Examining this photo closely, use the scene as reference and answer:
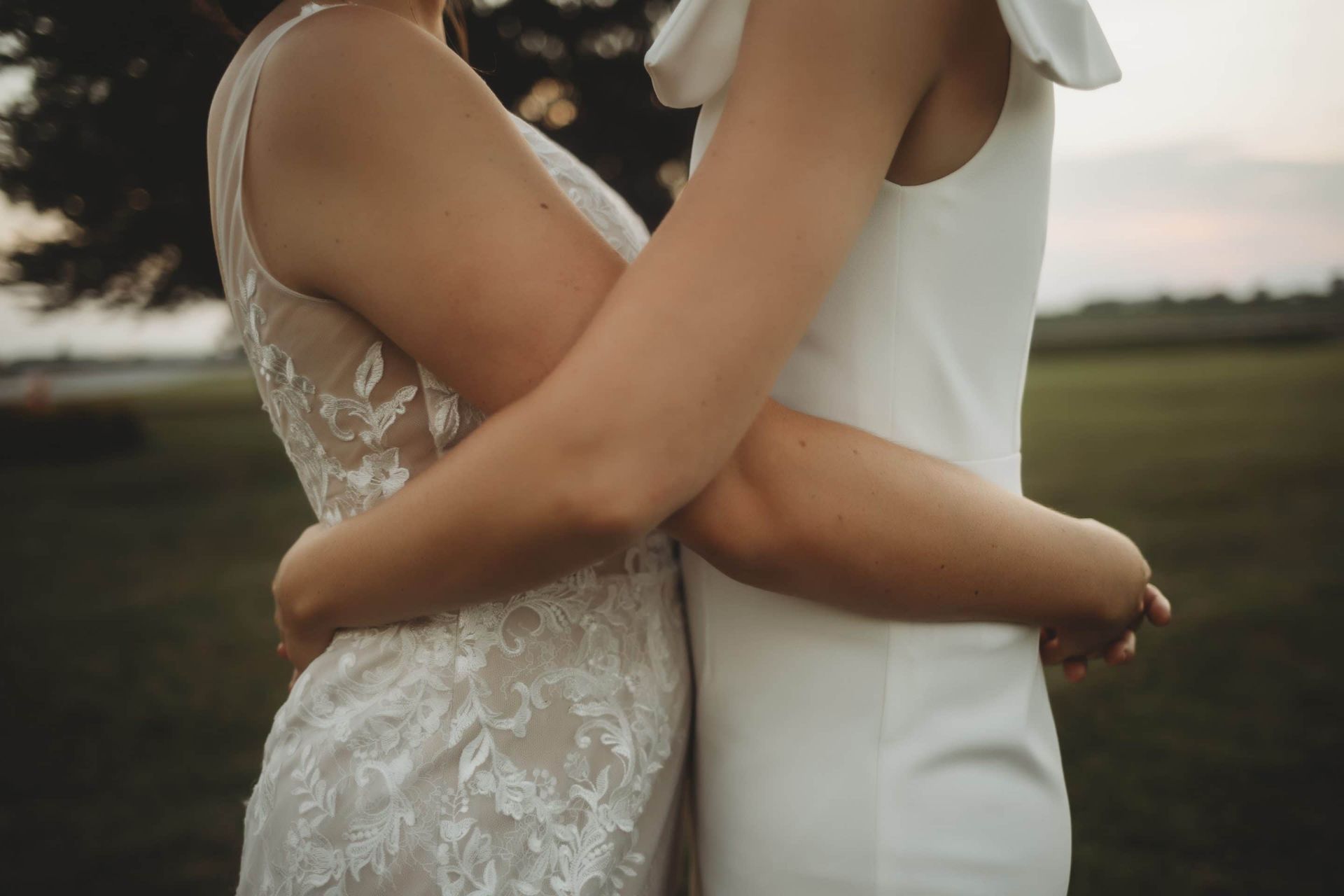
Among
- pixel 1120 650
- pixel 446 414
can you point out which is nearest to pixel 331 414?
pixel 446 414

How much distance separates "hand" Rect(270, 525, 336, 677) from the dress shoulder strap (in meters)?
0.37

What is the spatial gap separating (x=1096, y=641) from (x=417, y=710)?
0.91 metres

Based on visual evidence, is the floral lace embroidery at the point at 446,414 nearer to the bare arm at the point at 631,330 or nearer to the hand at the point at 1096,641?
the bare arm at the point at 631,330

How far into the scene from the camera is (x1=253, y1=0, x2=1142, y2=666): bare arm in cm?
94

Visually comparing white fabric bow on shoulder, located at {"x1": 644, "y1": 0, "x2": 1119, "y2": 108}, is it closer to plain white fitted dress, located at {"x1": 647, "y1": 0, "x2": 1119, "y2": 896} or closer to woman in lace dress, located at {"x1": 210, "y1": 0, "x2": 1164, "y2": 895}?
plain white fitted dress, located at {"x1": 647, "y1": 0, "x2": 1119, "y2": 896}

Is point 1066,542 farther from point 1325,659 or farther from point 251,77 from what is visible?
point 1325,659

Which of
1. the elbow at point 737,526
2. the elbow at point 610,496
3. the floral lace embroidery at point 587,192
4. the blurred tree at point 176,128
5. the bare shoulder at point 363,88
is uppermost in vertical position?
the bare shoulder at point 363,88

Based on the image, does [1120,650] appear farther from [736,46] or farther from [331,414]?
[331,414]

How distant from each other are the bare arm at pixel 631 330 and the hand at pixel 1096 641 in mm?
169

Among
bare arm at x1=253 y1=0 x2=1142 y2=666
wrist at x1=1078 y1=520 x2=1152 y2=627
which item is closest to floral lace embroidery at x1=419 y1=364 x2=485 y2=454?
bare arm at x1=253 y1=0 x2=1142 y2=666

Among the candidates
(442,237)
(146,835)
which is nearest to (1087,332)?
(146,835)

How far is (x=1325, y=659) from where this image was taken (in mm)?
6625

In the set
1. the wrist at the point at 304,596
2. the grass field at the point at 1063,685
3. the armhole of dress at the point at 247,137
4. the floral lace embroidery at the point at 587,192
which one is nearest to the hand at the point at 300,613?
the wrist at the point at 304,596

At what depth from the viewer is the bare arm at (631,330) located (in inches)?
37.2
